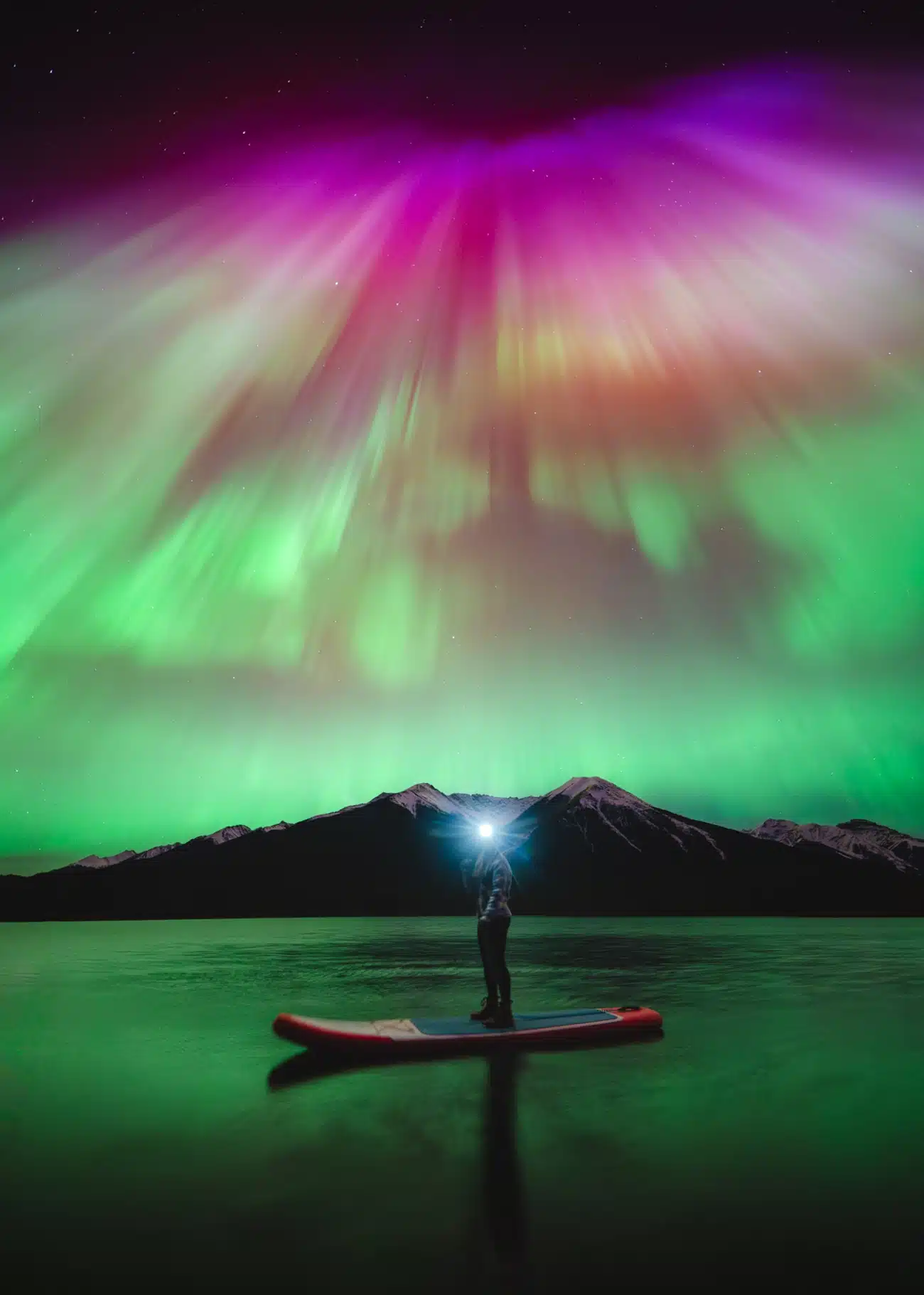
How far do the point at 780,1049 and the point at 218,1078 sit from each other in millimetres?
12723

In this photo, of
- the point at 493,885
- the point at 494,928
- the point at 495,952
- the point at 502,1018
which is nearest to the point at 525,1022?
the point at 502,1018

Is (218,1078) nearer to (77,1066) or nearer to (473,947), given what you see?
(77,1066)

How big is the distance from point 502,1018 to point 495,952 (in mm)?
1400

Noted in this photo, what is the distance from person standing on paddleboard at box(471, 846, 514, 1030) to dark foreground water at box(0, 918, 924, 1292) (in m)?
1.03

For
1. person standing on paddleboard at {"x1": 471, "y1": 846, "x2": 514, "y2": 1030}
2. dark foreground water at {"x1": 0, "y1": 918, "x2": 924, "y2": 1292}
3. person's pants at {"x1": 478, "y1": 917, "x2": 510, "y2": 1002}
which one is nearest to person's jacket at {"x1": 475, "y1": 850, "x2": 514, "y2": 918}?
person standing on paddleboard at {"x1": 471, "y1": 846, "x2": 514, "y2": 1030}

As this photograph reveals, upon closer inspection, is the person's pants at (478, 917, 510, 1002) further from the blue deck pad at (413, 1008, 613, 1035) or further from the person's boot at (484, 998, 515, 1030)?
the blue deck pad at (413, 1008, 613, 1035)

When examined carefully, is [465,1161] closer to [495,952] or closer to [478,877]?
[495,952]

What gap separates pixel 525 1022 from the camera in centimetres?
1827

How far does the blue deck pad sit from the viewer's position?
16984mm

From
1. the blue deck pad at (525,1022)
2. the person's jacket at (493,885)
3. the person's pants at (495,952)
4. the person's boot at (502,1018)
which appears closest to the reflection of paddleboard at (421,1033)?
the blue deck pad at (525,1022)

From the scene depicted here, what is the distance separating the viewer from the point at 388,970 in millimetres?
45344

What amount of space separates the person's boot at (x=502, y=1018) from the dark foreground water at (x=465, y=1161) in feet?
2.73

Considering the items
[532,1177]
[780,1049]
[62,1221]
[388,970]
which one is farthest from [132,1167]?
[388,970]

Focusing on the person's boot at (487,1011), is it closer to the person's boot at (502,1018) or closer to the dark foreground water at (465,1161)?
the person's boot at (502,1018)
